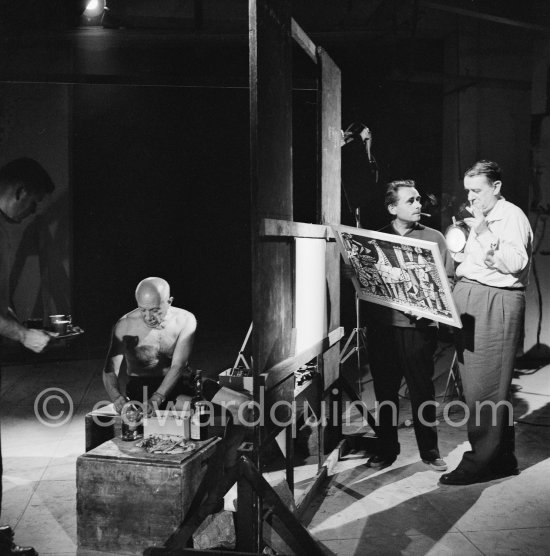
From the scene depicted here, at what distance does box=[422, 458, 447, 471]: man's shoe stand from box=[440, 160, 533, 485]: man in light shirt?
0.82 ft

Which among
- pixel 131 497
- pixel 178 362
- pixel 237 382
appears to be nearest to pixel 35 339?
pixel 131 497

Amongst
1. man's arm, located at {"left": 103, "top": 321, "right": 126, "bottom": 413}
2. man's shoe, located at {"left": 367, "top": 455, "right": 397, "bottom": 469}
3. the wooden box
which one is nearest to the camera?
man's arm, located at {"left": 103, "top": 321, "right": 126, "bottom": 413}

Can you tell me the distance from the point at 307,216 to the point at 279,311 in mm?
8346

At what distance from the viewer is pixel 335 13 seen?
10.4 m

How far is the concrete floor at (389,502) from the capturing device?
11.8 feet

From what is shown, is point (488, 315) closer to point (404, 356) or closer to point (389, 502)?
point (404, 356)

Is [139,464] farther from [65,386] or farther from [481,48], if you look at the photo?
[481,48]

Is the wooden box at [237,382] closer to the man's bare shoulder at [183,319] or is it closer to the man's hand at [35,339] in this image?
the man's bare shoulder at [183,319]

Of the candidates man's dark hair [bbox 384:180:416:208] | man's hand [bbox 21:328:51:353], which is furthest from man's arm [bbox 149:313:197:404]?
man's dark hair [bbox 384:180:416:208]

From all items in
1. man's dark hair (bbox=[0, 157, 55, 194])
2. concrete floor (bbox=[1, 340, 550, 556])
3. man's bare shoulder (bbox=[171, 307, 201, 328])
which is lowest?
concrete floor (bbox=[1, 340, 550, 556])

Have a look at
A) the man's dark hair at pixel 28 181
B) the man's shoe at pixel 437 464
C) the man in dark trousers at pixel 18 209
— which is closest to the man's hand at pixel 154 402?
the man in dark trousers at pixel 18 209

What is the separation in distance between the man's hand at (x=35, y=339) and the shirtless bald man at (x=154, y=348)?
3.83ft

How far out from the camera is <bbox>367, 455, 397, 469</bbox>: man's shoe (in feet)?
16.0

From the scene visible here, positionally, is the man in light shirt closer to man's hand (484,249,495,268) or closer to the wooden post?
man's hand (484,249,495,268)
